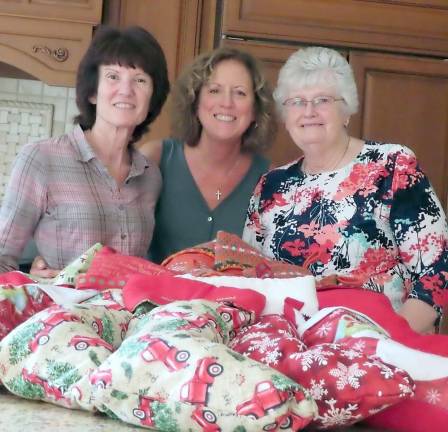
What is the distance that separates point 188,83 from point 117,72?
24 cm

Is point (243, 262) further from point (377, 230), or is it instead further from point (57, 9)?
point (57, 9)

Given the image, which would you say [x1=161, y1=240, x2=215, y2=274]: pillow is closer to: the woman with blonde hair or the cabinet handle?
the woman with blonde hair

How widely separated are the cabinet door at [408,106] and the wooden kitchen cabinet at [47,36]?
827mm

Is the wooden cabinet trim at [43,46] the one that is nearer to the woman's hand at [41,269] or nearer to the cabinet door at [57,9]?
the cabinet door at [57,9]

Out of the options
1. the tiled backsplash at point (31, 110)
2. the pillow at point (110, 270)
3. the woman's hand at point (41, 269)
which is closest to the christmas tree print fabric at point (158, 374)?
the pillow at point (110, 270)

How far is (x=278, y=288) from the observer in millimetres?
911

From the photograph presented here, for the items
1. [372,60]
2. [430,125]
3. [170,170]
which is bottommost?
[170,170]

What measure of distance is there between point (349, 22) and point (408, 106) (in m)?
0.32

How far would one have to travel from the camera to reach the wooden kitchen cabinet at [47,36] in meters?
2.15

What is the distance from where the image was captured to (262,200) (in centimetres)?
171

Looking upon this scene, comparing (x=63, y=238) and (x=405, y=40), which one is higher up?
(x=405, y=40)

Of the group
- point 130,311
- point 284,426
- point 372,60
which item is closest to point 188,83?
point 372,60

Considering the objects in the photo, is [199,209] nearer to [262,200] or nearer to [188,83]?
[262,200]

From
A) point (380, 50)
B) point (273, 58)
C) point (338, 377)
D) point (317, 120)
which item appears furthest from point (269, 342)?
point (380, 50)
